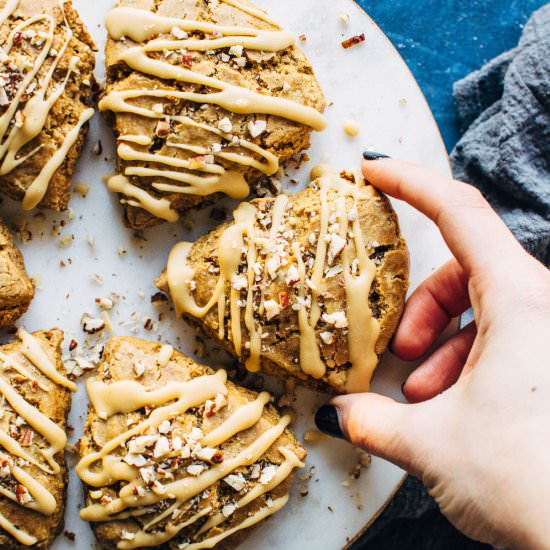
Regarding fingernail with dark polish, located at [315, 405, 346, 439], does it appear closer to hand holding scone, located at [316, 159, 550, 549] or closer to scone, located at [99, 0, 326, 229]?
hand holding scone, located at [316, 159, 550, 549]

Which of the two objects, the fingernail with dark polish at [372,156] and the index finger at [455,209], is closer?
the index finger at [455,209]

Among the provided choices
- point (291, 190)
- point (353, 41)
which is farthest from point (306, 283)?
point (353, 41)

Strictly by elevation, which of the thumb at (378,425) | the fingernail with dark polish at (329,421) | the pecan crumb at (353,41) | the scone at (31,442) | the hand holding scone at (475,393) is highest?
the pecan crumb at (353,41)

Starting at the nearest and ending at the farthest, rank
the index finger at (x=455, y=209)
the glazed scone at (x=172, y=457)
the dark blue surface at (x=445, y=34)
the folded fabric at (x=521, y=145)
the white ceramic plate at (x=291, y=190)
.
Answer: the index finger at (x=455, y=209)
the glazed scone at (x=172, y=457)
the white ceramic plate at (x=291, y=190)
the folded fabric at (x=521, y=145)
the dark blue surface at (x=445, y=34)

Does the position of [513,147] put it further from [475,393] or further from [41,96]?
[41,96]

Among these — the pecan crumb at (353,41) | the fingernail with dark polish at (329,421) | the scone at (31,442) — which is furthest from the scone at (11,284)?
the pecan crumb at (353,41)

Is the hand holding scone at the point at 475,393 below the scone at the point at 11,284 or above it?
above

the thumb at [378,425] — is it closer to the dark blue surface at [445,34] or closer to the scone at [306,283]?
the scone at [306,283]

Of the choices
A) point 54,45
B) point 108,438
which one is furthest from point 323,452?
point 54,45
